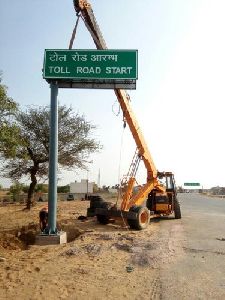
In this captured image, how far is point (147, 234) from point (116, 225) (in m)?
3.47

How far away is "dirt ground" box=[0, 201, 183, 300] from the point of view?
7324 mm

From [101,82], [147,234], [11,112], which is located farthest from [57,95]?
[147,234]

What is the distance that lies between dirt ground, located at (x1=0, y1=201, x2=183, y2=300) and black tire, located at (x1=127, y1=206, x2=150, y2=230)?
252cm

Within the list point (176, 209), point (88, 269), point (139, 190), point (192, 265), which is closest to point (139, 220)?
point (139, 190)

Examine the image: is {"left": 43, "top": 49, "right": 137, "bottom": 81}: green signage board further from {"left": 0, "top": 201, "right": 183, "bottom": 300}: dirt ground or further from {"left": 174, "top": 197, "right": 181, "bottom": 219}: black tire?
{"left": 174, "top": 197, "right": 181, "bottom": 219}: black tire

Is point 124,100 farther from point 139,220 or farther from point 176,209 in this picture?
point 176,209

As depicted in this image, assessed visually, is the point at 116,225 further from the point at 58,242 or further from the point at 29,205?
the point at 29,205

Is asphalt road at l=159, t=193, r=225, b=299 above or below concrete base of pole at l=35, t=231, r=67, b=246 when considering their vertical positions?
below

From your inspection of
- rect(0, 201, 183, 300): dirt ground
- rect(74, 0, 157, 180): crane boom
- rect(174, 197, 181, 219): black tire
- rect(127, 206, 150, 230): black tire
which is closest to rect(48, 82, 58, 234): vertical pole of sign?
rect(0, 201, 183, 300): dirt ground

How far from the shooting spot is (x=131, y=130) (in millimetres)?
19000

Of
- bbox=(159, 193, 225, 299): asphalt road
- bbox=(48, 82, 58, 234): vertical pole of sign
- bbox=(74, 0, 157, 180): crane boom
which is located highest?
bbox=(74, 0, 157, 180): crane boom

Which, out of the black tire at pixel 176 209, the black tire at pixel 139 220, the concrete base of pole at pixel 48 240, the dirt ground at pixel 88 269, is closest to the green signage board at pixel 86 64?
the concrete base of pole at pixel 48 240

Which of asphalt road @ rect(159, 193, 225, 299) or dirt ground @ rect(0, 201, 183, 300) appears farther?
asphalt road @ rect(159, 193, 225, 299)

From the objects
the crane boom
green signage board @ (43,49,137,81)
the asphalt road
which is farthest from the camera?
the crane boom
